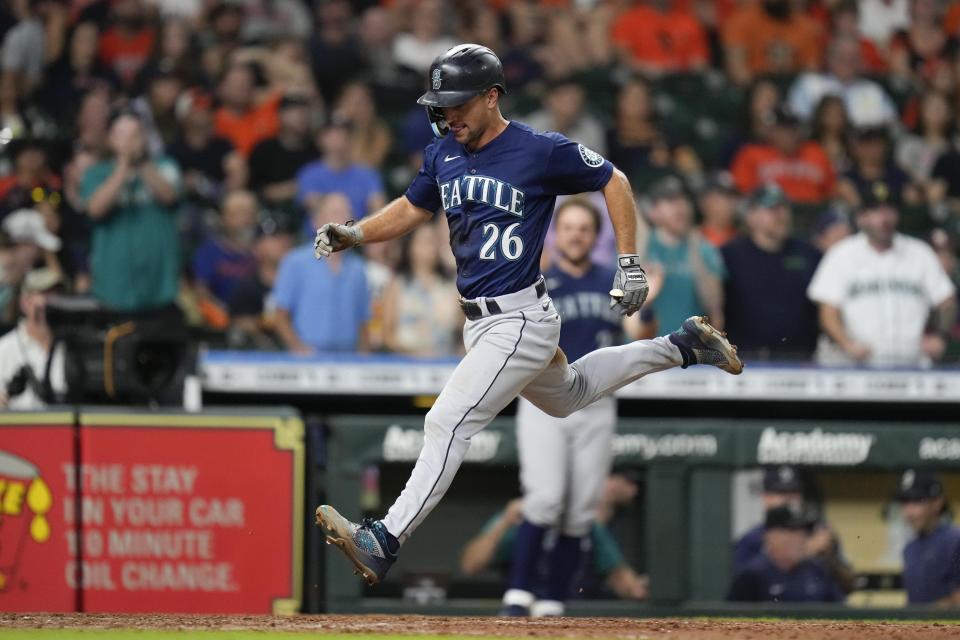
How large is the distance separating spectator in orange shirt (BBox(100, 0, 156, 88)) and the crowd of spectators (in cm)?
2

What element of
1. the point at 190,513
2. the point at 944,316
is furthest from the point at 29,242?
the point at 944,316

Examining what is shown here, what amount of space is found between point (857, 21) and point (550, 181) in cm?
832

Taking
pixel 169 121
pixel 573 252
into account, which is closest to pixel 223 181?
pixel 169 121

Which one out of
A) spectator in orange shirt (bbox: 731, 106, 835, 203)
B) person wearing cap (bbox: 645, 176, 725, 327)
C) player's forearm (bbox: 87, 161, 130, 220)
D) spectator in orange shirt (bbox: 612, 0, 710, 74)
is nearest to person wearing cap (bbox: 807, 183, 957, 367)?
person wearing cap (bbox: 645, 176, 725, 327)

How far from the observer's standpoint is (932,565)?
8547mm

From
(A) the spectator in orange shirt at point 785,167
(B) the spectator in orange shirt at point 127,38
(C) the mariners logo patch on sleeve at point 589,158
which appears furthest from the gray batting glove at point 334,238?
(B) the spectator in orange shirt at point 127,38

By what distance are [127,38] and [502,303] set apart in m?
6.83

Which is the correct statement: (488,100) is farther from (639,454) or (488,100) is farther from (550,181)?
(639,454)

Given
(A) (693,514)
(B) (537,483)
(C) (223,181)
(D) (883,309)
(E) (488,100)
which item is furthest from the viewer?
(C) (223,181)

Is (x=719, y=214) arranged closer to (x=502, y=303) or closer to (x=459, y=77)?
(x=502, y=303)

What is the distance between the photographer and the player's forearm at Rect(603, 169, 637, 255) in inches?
237

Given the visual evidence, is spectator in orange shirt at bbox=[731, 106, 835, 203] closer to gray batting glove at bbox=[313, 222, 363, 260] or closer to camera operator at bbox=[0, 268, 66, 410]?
camera operator at bbox=[0, 268, 66, 410]

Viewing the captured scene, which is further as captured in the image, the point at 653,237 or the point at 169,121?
the point at 169,121

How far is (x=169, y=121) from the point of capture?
11.4m
